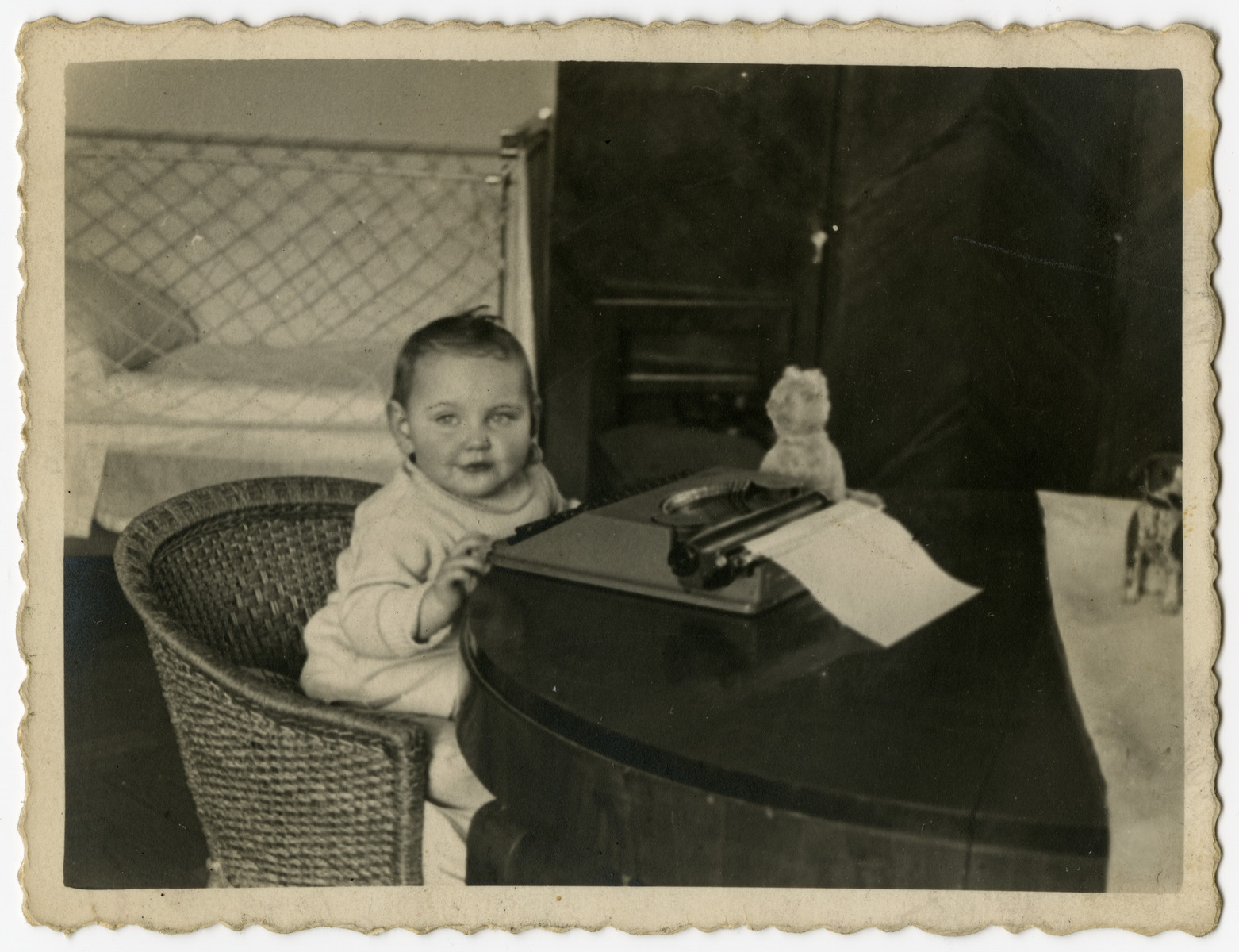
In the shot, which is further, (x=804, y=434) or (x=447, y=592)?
(x=804, y=434)

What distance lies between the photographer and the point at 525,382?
1345mm

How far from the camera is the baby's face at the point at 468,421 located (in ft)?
4.36

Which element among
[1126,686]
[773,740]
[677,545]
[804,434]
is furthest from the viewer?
[804,434]

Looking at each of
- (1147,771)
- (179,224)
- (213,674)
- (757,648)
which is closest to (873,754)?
(757,648)

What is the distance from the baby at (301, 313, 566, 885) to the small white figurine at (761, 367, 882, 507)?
1.03 feet

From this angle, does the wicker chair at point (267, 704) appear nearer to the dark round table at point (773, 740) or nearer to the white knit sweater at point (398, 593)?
the white knit sweater at point (398, 593)

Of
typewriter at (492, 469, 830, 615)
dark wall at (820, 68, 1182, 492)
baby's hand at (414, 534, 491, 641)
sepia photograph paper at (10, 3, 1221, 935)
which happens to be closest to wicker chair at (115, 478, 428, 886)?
sepia photograph paper at (10, 3, 1221, 935)

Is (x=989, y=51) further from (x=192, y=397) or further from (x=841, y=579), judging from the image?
(x=192, y=397)

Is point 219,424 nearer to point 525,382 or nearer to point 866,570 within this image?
point 525,382

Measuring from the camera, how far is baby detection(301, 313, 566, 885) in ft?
4.22

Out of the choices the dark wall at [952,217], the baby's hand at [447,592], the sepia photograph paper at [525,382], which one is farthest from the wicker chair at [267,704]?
the dark wall at [952,217]

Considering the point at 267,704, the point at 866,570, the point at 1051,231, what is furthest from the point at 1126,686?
the point at 267,704

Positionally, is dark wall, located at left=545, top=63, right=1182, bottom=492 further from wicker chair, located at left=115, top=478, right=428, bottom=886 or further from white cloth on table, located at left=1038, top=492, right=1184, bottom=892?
wicker chair, located at left=115, top=478, right=428, bottom=886

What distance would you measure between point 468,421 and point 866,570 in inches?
21.5
